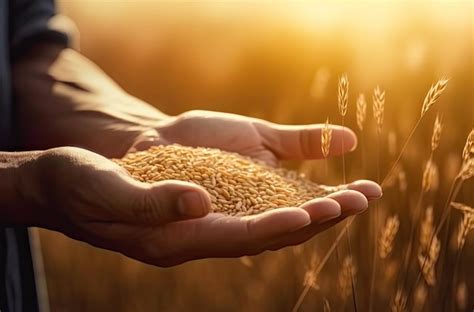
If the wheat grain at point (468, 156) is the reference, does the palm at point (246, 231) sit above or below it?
below

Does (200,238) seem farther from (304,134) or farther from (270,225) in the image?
(304,134)

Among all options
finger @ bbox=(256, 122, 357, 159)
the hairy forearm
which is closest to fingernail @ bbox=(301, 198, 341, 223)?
finger @ bbox=(256, 122, 357, 159)

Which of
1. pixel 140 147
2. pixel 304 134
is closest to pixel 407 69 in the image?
pixel 304 134

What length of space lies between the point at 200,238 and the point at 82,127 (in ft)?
1.62

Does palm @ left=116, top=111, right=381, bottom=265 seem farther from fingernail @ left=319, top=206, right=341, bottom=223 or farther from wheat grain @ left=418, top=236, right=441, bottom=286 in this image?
wheat grain @ left=418, top=236, right=441, bottom=286

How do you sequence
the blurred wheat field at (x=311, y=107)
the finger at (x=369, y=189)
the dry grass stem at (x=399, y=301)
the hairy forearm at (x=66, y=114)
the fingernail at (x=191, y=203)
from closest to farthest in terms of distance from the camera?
the fingernail at (x=191, y=203) < the dry grass stem at (x=399, y=301) < the finger at (x=369, y=189) < the hairy forearm at (x=66, y=114) < the blurred wheat field at (x=311, y=107)

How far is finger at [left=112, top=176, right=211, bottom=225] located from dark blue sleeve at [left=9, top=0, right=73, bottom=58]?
613 mm

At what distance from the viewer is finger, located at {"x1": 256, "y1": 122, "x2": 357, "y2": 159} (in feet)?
5.25

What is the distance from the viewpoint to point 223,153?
1589 millimetres

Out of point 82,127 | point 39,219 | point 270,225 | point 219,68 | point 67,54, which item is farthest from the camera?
point 219,68

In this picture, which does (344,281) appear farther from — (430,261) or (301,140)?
(301,140)

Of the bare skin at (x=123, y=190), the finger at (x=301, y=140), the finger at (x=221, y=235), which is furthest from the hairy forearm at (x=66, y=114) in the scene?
the finger at (x=221, y=235)

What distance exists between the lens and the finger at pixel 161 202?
106cm

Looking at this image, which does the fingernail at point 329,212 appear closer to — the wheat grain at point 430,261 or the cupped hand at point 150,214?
the cupped hand at point 150,214
